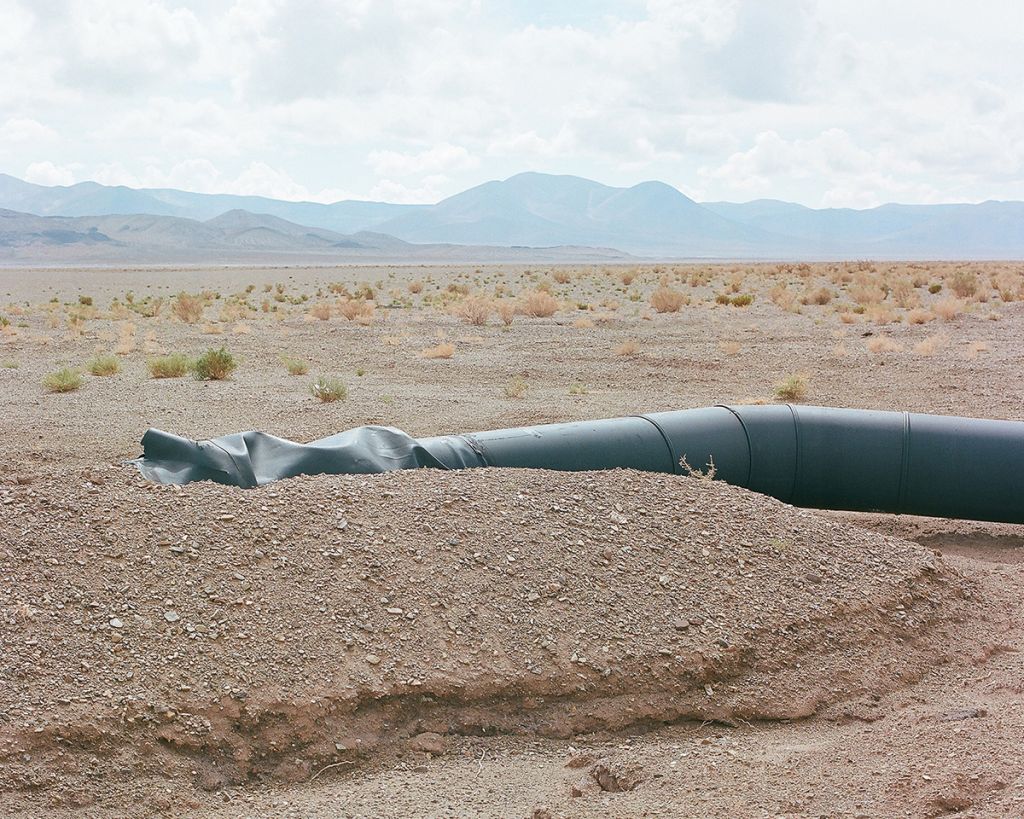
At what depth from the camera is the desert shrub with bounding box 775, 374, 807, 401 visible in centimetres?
1711

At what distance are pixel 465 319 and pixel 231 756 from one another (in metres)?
25.7

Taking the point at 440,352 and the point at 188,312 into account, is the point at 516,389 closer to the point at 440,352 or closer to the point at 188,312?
the point at 440,352

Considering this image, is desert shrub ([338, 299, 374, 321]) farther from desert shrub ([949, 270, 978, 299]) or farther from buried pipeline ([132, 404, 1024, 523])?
buried pipeline ([132, 404, 1024, 523])

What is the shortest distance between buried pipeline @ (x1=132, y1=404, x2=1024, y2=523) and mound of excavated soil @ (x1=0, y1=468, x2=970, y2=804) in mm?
1251

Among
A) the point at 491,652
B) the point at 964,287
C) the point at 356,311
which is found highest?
the point at 964,287

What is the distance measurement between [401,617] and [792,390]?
1185cm

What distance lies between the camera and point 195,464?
28.2ft

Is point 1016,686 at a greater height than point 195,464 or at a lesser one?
lesser

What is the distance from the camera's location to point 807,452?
9992mm

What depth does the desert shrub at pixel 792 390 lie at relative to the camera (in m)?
17.1

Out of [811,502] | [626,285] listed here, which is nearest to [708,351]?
[811,502]

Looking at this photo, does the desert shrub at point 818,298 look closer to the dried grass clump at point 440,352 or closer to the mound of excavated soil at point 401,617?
the dried grass clump at point 440,352

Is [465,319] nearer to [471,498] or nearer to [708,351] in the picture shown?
[708,351]

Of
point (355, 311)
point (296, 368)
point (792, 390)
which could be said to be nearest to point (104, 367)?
point (296, 368)
